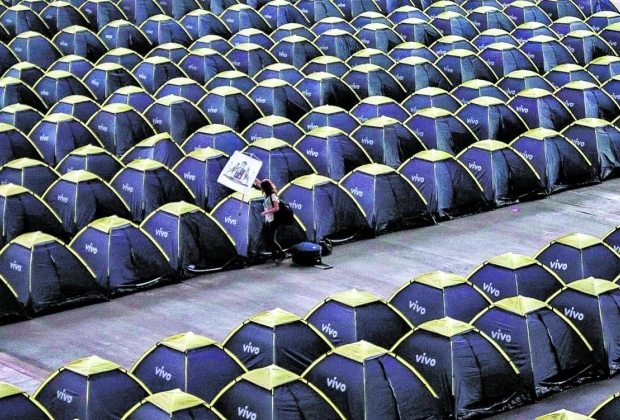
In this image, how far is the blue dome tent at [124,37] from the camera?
4775 centimetres

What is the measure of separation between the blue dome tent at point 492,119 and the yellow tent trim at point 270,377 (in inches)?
766

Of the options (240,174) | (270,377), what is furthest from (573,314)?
(240,174)

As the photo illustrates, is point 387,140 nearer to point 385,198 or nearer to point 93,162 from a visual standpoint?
point 385,198

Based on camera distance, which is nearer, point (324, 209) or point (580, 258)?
point (580, 258)

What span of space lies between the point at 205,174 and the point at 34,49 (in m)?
14.0

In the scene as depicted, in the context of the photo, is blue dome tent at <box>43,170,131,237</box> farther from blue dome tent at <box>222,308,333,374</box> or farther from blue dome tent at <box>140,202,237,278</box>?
blue dome tent at <box>222,308,333,374</box>

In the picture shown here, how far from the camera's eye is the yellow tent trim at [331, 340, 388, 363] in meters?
22.6

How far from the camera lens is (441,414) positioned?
75.3 feet

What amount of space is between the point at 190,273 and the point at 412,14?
24.9 metres

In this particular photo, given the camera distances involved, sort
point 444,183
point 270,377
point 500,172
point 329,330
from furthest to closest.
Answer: point 500,172, point 444,183, point 329,330, point 270,377

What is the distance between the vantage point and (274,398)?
2133 centimetres

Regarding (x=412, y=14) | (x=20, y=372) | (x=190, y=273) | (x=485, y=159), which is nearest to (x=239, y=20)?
(x=412, y=14)

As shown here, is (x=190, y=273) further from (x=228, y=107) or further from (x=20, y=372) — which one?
(x=228, y=107)

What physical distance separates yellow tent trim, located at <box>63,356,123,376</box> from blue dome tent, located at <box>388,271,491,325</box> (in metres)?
6.56
